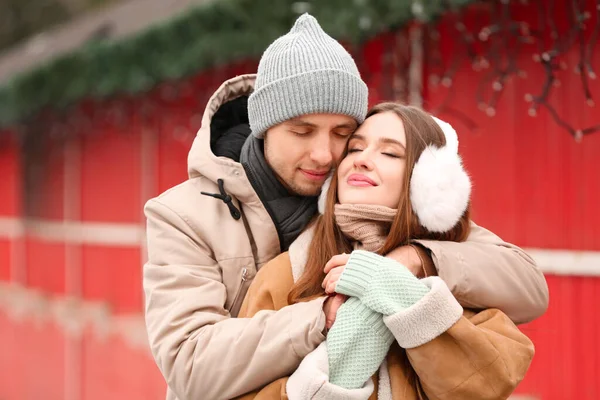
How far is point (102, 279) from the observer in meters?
8.18

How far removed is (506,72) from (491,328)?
2056 millimetres

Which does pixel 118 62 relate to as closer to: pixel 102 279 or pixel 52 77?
pixel 52 77

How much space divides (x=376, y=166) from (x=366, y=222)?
0.57ft

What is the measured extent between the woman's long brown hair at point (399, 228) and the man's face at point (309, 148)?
77mm

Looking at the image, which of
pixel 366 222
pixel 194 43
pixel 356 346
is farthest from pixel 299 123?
pixel 194 43

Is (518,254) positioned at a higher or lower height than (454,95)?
lower

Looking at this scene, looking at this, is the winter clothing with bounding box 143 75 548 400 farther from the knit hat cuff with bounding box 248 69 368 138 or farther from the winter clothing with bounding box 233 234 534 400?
the knit hat cuff with bounding box 248 69 368 138

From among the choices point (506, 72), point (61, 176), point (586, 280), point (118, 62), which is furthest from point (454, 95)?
point (61, 176)

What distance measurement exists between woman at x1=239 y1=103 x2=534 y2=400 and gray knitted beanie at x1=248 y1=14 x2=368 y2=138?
11 centimetres

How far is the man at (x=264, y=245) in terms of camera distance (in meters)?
2.19

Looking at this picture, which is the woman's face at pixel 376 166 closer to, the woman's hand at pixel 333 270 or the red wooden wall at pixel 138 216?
the woman's hand at pixel 333 270

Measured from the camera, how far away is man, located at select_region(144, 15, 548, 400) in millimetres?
2186

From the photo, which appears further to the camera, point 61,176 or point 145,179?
point 61,176

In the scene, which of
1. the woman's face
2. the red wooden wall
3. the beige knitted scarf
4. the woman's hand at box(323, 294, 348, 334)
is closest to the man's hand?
the woman's hand at box(323, 294, 348, 334)
